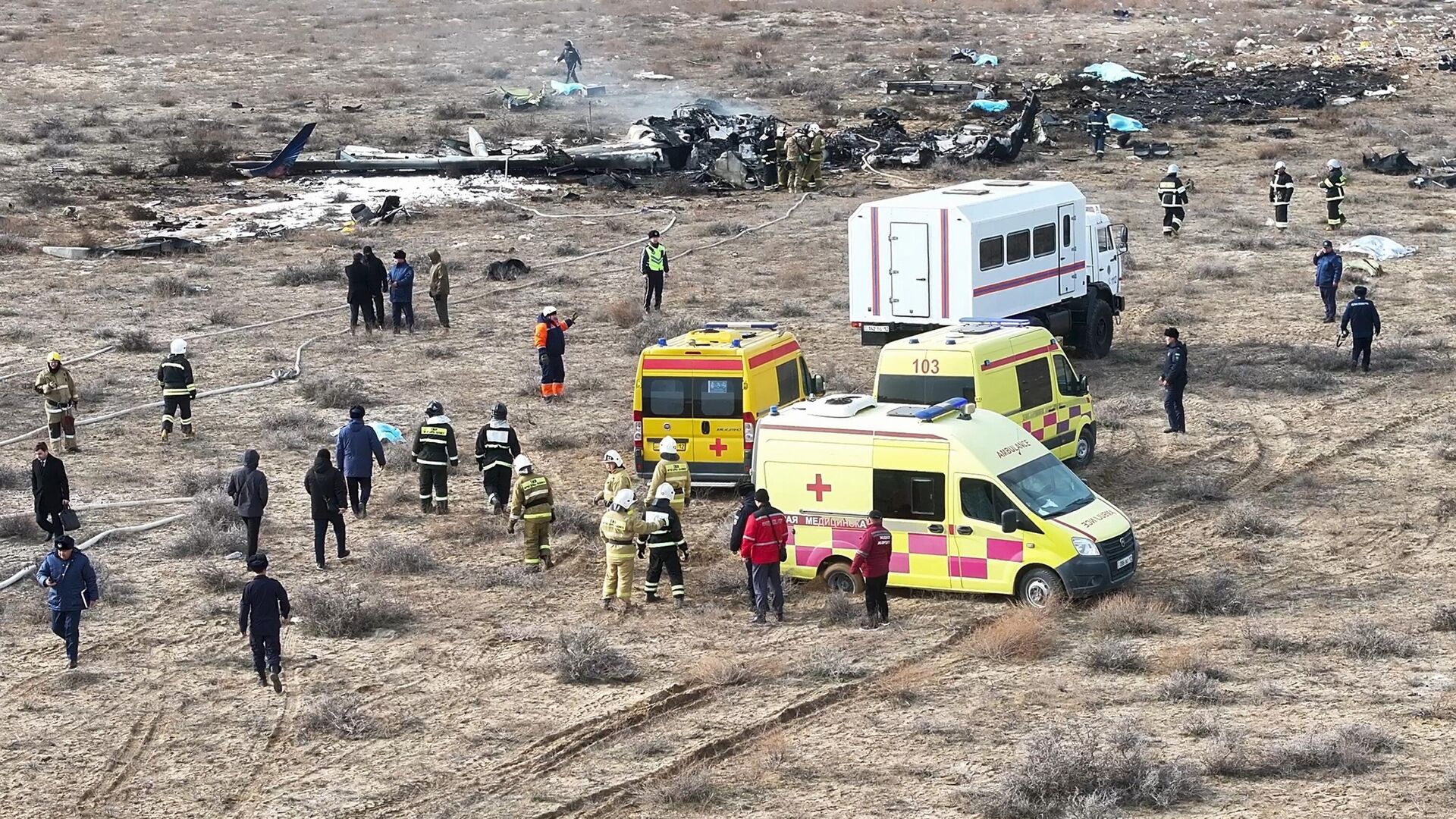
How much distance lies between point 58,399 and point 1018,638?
1363 cm

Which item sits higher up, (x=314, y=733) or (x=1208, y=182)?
(x=1208, y=182)

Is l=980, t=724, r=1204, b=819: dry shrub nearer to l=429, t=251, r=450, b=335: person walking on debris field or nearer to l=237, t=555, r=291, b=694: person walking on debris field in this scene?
l=237, t=555, r=291, b=694: person walking on debris field

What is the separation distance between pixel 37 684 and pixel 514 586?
15.4 ft

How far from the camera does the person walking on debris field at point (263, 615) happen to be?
15516mm

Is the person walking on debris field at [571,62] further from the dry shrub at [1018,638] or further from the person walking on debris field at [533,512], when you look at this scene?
the dry shrub at [1018,638]

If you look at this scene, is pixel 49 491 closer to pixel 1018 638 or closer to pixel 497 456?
pixel 497 456

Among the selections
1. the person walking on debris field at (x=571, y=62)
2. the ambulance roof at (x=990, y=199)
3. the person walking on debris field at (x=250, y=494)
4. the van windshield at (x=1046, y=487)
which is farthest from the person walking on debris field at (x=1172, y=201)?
the person walking on debris field at (x=571, y=62)

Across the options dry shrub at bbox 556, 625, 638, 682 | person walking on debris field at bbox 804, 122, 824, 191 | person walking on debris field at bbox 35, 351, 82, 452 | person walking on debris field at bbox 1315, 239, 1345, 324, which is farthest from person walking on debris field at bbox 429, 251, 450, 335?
person walking on debris field at bbox 804, 122, 824, 191

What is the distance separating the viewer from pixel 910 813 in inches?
504

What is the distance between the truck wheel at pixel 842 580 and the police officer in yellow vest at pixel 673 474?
1829 millimetres

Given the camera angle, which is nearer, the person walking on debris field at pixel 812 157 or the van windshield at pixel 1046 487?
the van windshield at pixel 1046 487

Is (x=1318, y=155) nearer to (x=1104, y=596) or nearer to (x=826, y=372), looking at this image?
(x=826, y=372)

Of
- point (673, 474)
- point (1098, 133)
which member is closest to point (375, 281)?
point (673, 474)

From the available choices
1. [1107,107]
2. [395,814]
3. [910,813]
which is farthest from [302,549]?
[1107,107]
